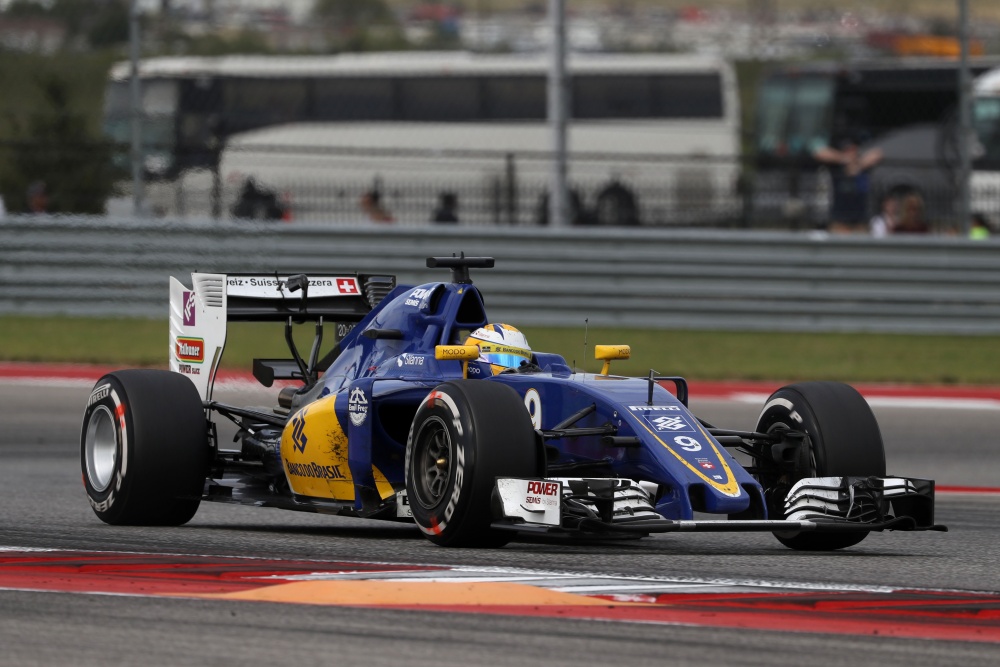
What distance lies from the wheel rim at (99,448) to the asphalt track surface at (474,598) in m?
0.24

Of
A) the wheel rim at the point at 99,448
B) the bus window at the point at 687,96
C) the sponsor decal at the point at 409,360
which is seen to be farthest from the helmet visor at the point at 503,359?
the bus window at the point at 687,96

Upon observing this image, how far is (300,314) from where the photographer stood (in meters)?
9.77

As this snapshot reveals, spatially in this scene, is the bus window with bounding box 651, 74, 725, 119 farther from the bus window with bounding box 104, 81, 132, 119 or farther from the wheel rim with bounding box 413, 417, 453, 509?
the wheel rim with bounding box 413, 417, 453, 509

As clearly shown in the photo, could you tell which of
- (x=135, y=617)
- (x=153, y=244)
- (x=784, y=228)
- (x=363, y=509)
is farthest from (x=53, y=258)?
(x=135, y=617)

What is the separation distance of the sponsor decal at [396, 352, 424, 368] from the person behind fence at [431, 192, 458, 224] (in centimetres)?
1307

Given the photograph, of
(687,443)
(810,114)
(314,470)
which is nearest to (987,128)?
(810,114)

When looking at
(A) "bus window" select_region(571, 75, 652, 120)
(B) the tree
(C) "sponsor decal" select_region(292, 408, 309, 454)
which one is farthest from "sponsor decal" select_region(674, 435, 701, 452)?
(A) "bus window" select_region(571, 75, 652, 120)

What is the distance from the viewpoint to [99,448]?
8.84 meters

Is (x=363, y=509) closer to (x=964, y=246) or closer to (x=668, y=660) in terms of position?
(x=668, y=660)

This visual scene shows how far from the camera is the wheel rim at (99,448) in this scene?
8773 millimetres

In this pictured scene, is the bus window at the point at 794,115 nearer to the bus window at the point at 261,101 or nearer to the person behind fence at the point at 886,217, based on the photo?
the bus window at the point at 261,101

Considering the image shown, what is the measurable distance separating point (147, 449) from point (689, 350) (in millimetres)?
10764

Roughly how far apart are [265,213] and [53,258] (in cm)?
239

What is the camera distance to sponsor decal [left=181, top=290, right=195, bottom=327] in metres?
9.52
